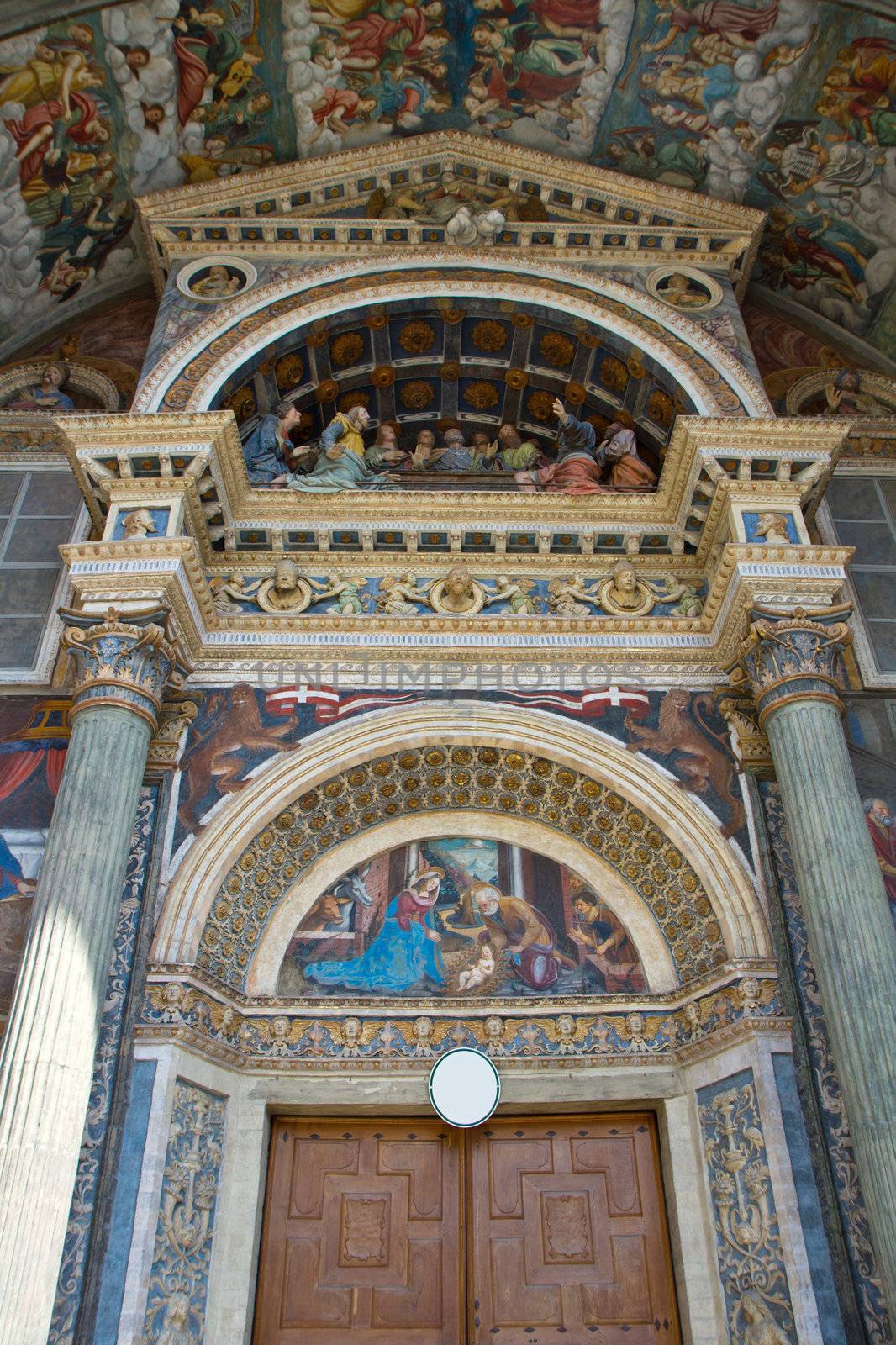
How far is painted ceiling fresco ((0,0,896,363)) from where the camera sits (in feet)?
33.4

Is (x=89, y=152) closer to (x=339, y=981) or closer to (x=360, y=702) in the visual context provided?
(x=360, y=702)

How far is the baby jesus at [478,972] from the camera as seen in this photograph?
26.9ft

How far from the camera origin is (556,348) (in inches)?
442

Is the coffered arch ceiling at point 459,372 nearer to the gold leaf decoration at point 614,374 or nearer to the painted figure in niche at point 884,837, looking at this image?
the gold leaf decoration at point 614,374

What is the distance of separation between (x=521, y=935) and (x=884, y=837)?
2636 mm

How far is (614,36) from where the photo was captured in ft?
34.7

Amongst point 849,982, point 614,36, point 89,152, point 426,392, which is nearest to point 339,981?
point 849,982

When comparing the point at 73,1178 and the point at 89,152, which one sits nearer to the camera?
the point at 73,1178

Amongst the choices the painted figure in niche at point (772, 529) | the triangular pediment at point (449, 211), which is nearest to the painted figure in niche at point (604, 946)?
the painted figure in niche at point (772, 529)

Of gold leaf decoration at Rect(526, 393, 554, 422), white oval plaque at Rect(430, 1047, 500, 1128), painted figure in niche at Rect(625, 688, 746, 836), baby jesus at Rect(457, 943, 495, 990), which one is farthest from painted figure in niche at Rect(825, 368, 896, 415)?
white oval plaque at Rect(430, 1047, 500, 1128)

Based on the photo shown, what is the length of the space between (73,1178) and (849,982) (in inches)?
171

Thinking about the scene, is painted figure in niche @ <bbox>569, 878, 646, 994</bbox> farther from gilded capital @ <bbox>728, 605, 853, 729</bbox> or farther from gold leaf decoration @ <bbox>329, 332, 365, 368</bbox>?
gold leaf decoration @ <bbox>329, 332, 365, 368</bbox>

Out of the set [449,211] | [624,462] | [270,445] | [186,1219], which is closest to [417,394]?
[449,211]

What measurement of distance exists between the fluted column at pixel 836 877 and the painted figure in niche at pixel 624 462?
101 inches
